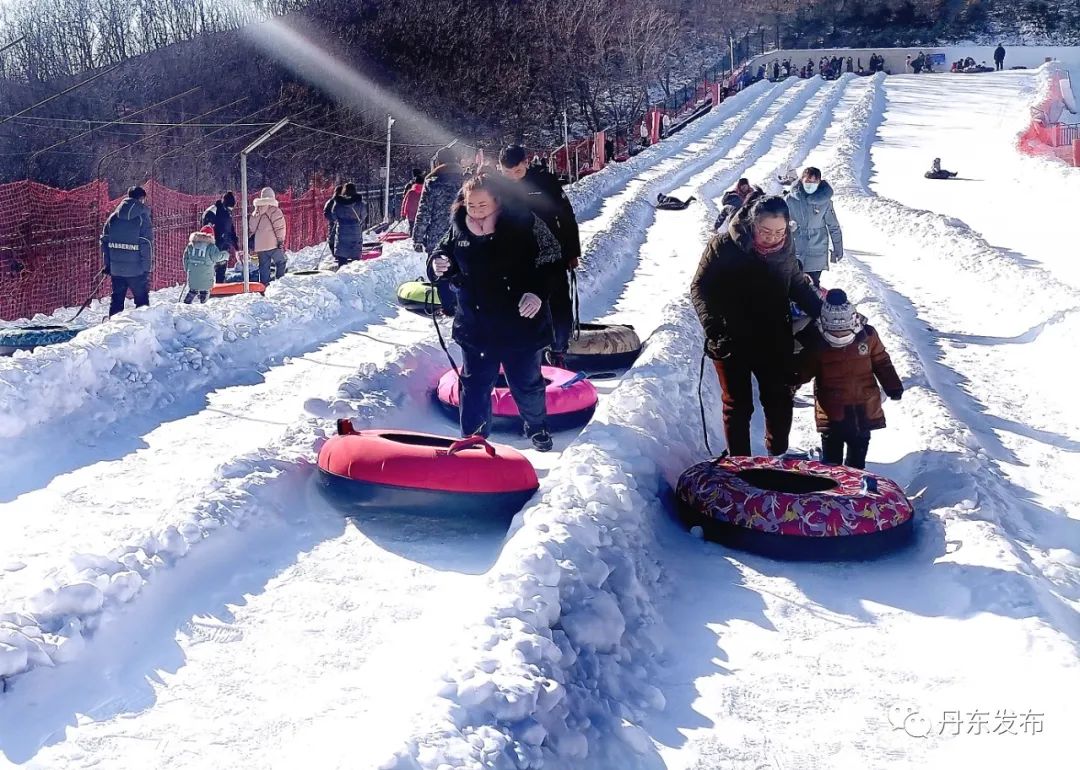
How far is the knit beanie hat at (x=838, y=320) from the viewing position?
589 cm

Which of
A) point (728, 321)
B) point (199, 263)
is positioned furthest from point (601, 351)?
point (199, 263)

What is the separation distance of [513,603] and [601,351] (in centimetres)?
527

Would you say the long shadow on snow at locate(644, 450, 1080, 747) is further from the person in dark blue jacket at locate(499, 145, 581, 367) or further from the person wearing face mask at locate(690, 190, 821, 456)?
the person in dark blue jacket at locate(499, 145, 581, 367)

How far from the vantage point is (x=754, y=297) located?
5.86 metres

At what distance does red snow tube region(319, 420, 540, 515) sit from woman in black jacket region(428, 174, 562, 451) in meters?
0.74

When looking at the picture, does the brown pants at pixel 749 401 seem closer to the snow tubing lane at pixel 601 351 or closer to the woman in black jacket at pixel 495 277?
the woman in black jacket at pixel 495 277

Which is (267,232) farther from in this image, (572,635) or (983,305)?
(572,635)

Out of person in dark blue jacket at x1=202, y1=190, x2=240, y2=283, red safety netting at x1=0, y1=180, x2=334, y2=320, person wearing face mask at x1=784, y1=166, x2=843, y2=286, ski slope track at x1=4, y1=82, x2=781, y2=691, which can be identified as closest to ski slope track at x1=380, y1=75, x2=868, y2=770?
ski slope track at x1=4, y1=82, x2=781, y2=691

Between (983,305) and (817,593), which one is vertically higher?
(817,593)

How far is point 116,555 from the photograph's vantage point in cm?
458

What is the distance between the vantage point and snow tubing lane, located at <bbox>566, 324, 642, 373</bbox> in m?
9.12

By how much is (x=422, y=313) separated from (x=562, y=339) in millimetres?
5297

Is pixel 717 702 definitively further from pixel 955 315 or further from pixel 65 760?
pixel 955 315

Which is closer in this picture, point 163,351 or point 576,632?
point 576,632
